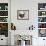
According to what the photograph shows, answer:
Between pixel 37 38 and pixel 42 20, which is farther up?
pixel 42 20

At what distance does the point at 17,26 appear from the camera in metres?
5.96

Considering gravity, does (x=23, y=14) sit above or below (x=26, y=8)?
below

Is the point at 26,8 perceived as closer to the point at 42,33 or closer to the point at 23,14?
the point at 23,14

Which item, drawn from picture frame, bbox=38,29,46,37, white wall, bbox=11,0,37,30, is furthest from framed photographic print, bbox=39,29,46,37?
white wall, bbox=11,0,37,30

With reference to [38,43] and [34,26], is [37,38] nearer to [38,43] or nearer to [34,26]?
[38,43]

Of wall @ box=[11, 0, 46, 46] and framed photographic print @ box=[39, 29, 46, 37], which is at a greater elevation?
wall @ box=[11, 0, 46, 46]

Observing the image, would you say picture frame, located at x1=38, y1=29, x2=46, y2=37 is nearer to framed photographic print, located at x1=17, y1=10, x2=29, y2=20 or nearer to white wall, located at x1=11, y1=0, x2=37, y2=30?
white wall, located at x1=11, y1=0, x2=37, y2=30

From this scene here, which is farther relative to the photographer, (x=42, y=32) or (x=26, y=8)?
(x=42, y=32)

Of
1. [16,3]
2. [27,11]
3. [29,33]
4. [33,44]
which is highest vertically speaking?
[16,3]

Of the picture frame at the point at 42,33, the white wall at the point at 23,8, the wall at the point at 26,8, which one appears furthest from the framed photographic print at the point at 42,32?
the white wall at the point at 23,8

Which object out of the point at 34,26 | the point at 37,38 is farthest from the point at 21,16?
the point at 37,38

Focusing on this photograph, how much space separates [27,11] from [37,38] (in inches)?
58.1

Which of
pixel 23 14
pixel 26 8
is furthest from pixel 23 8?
pixel 23 14

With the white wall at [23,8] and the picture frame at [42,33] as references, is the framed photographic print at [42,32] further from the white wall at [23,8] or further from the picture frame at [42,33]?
the white wall at [23,8]
